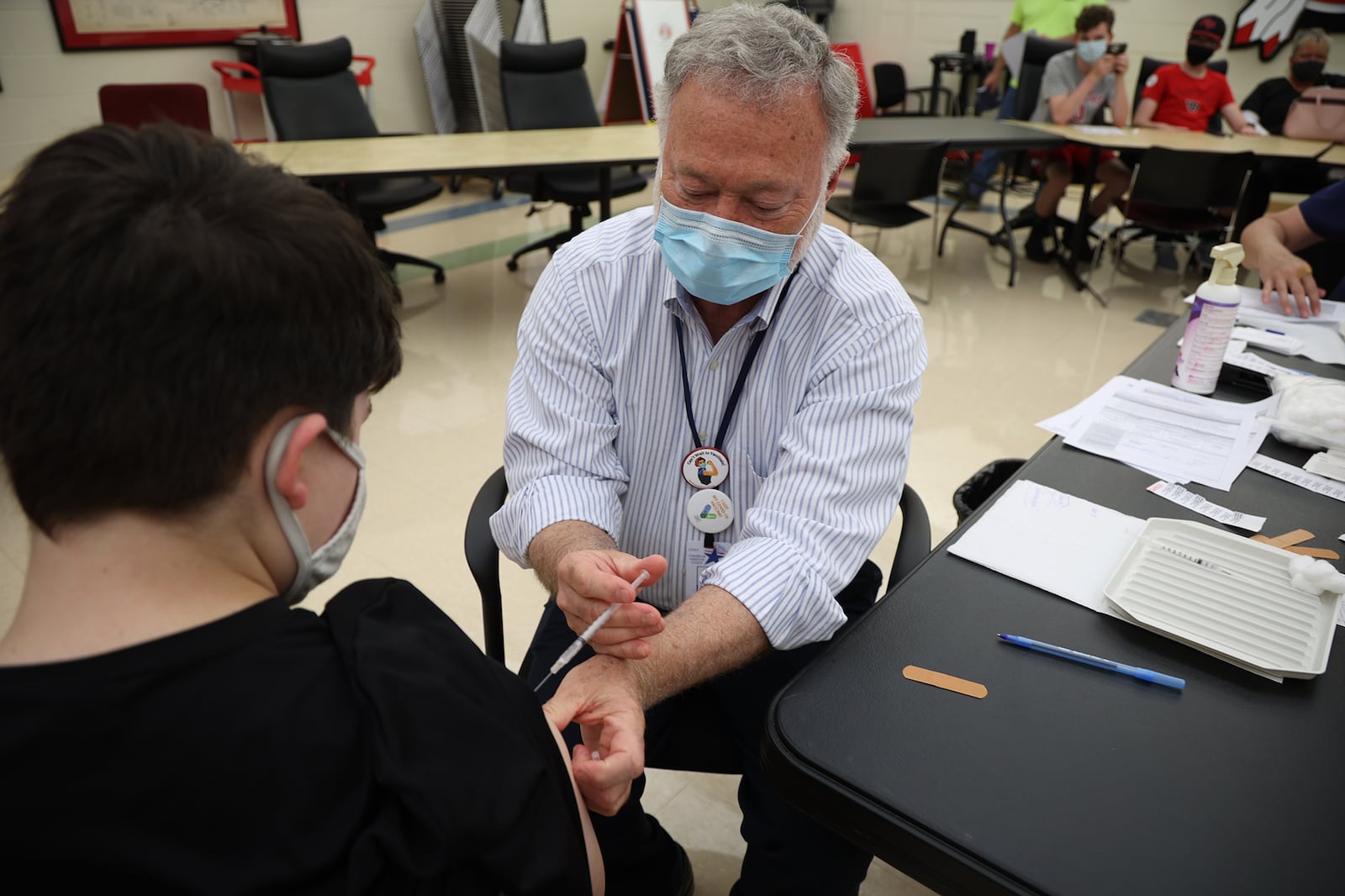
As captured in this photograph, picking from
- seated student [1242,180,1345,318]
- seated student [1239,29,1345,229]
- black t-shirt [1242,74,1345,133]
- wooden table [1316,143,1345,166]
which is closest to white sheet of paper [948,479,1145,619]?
seated student [1242,180,1345,318]

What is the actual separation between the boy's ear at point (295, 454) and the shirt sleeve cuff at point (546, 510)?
616 millimetres

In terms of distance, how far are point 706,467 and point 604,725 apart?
18.0 inches

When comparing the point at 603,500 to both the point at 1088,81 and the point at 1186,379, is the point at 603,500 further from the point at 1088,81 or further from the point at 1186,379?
the point at 1088,81

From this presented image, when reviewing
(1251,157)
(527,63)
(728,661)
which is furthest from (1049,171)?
(728,661)

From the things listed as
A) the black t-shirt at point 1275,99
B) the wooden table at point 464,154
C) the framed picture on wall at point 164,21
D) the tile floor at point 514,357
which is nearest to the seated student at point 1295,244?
the tile floor at point 514,357

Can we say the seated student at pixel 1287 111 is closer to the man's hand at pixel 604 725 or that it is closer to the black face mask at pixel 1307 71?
the black face mask at pixel 1307 71

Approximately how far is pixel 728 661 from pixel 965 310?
149 inches

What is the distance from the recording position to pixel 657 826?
1513mm

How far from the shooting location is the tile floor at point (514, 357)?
2.20 m

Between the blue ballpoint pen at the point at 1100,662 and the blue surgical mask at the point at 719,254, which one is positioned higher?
the blue surgical mask at the point at 719,254

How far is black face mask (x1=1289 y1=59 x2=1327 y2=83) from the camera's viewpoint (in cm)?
520

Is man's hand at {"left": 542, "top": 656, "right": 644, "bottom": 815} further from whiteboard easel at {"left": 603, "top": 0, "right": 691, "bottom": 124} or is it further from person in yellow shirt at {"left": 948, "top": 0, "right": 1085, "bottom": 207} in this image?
whiteboard easel at {"left": 603, "top": 0, "right": 691, "bottom": 124}

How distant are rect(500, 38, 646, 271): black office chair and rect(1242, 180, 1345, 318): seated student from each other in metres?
3.13

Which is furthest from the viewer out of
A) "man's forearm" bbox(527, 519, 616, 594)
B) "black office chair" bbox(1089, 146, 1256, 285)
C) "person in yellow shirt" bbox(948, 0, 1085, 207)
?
"person in yellow shirt" bbox(948, 0, 1085, 207)
